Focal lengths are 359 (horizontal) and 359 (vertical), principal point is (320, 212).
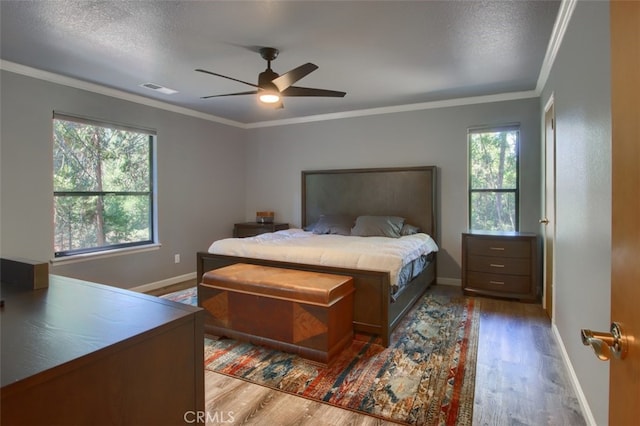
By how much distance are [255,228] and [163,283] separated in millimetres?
1538

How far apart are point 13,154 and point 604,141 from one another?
4.58 metres

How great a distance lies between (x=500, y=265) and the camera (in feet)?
13.5

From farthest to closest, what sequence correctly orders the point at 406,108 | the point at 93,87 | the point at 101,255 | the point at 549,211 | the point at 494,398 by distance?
the point at 406,108, the point at 101,255, the point at 93,87, the point at 549,211, the point at 494,398

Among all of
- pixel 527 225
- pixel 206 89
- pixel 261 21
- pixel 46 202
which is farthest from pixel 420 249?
pixel 46 202

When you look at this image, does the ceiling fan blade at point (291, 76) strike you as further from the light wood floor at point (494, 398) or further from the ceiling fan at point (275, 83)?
the light wood floor at point (494, 398)

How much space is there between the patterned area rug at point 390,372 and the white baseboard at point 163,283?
205 centimetres

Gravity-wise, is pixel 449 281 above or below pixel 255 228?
below

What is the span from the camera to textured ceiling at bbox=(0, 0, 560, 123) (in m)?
2.45

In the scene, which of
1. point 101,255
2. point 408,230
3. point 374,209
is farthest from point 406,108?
point 101,255

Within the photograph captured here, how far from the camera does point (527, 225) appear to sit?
4438 mm

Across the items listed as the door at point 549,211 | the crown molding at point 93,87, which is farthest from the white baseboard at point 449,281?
the crown molding at point 93,87

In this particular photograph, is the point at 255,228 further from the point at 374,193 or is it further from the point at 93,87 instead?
the point at 93,87

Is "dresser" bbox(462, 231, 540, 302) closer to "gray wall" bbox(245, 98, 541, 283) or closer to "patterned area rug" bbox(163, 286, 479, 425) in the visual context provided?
"gray wall" bbox(245, 98, 541, 283)

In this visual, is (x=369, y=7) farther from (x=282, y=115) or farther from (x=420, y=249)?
(x=282, y=115)
